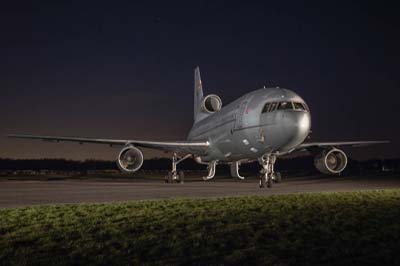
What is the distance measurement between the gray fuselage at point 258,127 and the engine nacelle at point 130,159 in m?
4.95

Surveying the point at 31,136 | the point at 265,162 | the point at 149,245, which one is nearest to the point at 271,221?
Result: the point at 149,245

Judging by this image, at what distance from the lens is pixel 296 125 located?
18.9 m

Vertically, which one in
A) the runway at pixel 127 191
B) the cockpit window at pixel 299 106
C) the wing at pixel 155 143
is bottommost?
the runway at pixel 127 191

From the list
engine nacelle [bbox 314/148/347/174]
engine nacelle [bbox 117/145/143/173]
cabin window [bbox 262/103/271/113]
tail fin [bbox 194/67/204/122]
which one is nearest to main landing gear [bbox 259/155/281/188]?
cabin window [bbox 262/103/271/113]

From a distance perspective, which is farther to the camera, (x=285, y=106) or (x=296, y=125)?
(x=285, y=106)

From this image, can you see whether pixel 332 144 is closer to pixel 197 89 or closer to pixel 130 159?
pixel 130 159

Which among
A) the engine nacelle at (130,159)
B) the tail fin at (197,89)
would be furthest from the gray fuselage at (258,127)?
the tail fin at (197,89)

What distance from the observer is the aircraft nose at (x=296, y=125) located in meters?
18.9

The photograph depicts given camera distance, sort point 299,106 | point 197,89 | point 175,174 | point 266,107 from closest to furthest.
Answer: point 299,106, point 266,107, point 175,174, point 197,89

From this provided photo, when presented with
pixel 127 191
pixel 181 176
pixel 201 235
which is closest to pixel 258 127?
pixel 127 191

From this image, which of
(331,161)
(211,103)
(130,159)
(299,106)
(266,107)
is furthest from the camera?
(211,103)

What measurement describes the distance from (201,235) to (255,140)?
13.0 metres

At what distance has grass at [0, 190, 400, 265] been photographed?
6.64m

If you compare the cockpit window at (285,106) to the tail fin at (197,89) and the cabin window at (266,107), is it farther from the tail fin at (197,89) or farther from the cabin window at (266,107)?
the tail fin at (197,89)
